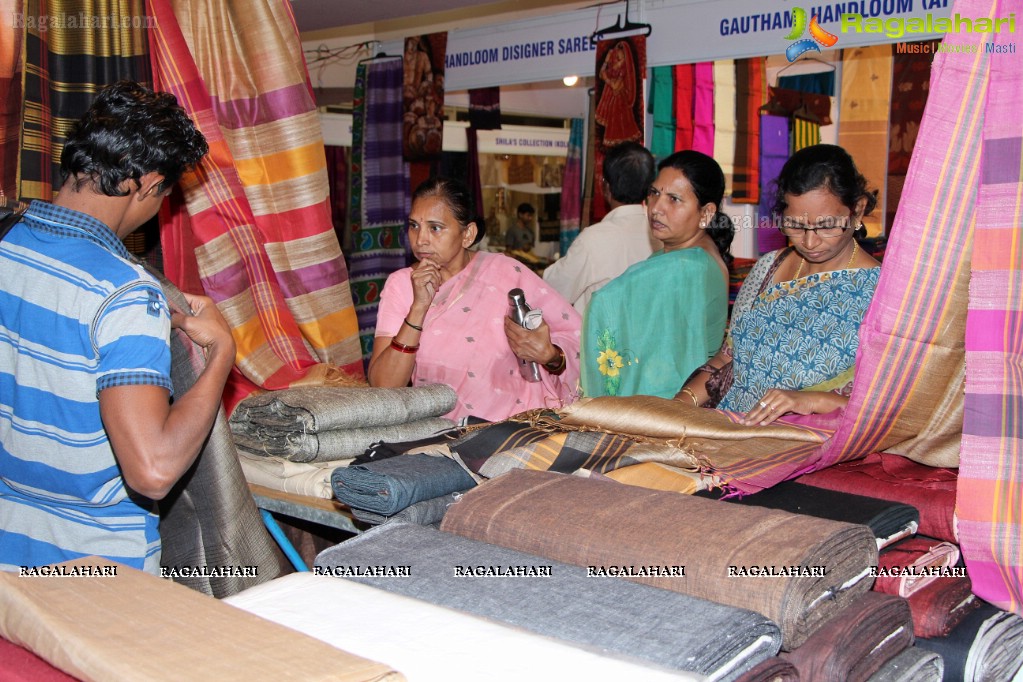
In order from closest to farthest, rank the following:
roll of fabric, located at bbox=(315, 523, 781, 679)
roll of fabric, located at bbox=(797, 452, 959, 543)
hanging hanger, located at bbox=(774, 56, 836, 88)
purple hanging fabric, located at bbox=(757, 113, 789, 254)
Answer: roll of fabric, located at bbox=(315, 523, 781, 679) < roll of fabric, located at bbox=(797, 452, 959, 543) < hanging hanger, located at bbox=(774, 56, 836, 88) < purple hanging fabric, located at bbox=(757, 113, 789, 254)

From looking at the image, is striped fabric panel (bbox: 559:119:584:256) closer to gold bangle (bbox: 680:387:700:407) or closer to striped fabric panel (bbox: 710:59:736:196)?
striped fabric panel (bbox: 710:59:736:196)

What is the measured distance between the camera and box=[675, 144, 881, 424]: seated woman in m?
2.40

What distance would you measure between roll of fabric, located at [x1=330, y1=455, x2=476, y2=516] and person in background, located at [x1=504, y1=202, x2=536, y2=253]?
23.7 feet

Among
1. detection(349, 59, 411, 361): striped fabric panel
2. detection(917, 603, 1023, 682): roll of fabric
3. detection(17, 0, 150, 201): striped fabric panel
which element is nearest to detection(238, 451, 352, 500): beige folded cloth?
detection(17, 0, 150, 201): striped fabric panel

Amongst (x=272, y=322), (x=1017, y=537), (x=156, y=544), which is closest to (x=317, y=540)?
(x=272, y=322)

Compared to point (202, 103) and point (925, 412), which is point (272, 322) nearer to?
point (202, 103)

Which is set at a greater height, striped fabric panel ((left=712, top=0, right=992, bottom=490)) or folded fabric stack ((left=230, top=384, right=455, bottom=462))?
striped fabric panel ((left=712, top=0, right=992, bottom=490))

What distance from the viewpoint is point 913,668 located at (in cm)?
146

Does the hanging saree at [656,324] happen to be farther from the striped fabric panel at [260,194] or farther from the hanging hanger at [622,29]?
the hanging hanger at [622,29]

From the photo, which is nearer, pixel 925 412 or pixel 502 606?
pixel 502 606

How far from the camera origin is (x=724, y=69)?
6.08 meters

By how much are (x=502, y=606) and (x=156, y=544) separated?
0.91m

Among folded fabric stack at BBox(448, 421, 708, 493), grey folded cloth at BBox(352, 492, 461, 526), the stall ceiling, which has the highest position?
the stall ceiling

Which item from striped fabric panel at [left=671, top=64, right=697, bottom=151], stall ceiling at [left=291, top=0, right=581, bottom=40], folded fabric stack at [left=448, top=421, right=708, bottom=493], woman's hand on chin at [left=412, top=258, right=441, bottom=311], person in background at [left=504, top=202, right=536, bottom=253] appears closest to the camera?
folded fabric stack at [left=448, top=421, right=708, bottom=493]
